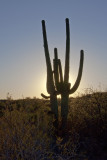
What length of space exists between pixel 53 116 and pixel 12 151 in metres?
5.51

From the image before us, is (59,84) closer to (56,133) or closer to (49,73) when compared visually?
(49,73)

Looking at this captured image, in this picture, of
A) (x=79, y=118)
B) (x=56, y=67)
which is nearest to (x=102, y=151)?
(x=79, y=118)

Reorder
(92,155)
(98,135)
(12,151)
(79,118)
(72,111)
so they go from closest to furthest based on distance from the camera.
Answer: (12,151), (92,155), (98,135), (79,118), (72,111)

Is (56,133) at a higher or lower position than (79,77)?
lower

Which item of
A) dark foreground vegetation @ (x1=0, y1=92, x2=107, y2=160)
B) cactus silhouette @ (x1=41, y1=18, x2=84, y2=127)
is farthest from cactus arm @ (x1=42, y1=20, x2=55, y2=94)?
dark foreground vegetation @ (x1=0, y1=92, x2=107, y2=160)

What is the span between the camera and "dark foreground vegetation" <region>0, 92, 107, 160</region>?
701cm

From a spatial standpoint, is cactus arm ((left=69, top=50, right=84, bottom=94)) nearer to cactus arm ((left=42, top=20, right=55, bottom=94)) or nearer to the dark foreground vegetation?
the dark foreground vegetation

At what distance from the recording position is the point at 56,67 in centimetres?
1278

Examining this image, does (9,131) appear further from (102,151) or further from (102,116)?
(102,116)

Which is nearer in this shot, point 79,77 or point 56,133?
point 56,133

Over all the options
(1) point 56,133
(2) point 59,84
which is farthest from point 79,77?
(1) point 56,133

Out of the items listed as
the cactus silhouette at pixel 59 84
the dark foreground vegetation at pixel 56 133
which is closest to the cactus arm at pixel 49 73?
the cactus silhouette at pixel 59 84

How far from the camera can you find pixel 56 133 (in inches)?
480

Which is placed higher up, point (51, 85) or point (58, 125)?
point (51, 85)
